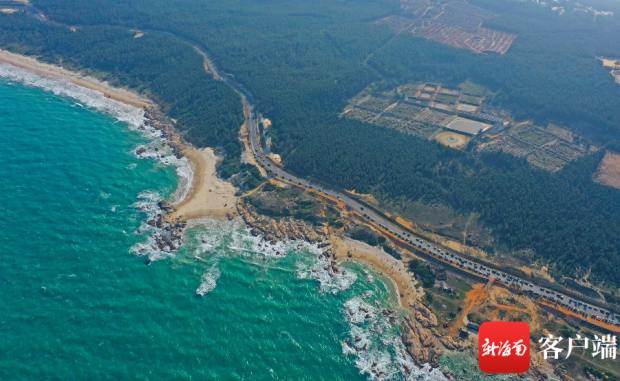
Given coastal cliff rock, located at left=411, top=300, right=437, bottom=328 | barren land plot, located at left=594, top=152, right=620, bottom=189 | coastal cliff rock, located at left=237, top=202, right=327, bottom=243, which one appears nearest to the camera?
coastal cliff rock, located at left=411, top=300, right=437, bottom=328

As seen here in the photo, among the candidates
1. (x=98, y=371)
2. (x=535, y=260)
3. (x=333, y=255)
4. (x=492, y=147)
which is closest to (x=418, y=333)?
(x=333, y=255)

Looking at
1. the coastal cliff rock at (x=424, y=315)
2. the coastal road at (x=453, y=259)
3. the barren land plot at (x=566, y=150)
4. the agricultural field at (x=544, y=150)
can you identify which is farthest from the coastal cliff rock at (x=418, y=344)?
the barren land plot at (x=566, y=150)

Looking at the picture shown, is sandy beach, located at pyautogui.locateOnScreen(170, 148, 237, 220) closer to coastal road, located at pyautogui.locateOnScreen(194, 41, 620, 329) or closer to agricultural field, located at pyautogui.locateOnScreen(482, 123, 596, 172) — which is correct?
coastal road, located at pyautogui.locateOnScreen(194, 41, 620, 329)

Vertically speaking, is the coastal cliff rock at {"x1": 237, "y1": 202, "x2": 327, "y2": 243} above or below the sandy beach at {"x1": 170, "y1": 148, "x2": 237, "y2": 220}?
below

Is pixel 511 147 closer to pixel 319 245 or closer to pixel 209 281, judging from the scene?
pixel 319 245

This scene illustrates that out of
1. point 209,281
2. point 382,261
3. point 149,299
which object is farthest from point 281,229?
point 149,299

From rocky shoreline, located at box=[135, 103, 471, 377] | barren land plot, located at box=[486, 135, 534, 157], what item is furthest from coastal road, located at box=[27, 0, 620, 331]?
barren land plot, located at box=[486, 135, 534, 157]

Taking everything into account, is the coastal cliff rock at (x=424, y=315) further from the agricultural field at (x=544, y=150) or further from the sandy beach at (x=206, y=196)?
the agricultural field at (x=544, y=150)
